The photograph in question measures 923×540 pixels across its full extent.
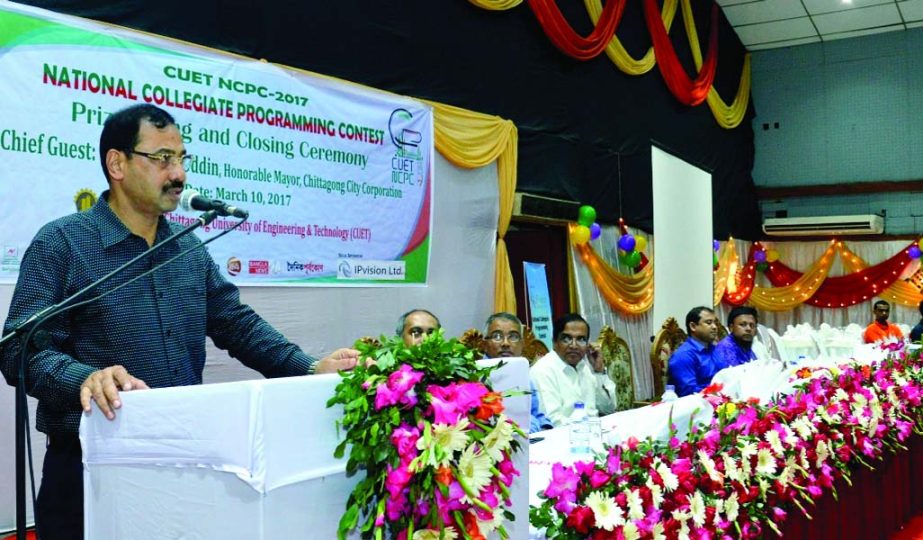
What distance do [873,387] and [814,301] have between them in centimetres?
890

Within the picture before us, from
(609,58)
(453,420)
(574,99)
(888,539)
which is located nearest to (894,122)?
(609,58)

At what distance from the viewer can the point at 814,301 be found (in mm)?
12016

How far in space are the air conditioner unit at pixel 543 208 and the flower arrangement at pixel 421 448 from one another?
5306 mm

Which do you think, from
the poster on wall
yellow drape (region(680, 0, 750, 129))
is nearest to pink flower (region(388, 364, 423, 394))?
the poster on wall

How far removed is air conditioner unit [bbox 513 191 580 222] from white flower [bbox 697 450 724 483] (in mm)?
4454

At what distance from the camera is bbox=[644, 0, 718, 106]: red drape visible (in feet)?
29.6

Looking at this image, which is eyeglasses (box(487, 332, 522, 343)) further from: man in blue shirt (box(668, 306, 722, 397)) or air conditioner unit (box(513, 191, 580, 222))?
air conditioner unit (box(513, 191, 580, 222))

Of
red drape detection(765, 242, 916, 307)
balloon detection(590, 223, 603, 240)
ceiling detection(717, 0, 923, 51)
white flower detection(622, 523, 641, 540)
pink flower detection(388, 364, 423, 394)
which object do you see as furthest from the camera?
red drape detection(765, 242, 916, 307)

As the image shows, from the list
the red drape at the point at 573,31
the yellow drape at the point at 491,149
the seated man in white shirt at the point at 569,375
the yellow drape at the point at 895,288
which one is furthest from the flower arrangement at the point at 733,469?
the yellow drape at the point at 895,288

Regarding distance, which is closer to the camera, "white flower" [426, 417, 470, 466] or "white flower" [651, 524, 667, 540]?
"white flower" [426, 417, 470, 466]

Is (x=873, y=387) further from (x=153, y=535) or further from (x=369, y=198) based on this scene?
(x=153, y=535)

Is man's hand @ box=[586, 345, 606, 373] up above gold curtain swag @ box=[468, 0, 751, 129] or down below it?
below

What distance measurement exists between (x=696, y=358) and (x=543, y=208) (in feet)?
6.77

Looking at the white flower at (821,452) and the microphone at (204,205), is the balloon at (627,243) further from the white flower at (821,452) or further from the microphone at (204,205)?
the microphone at (204,205)
